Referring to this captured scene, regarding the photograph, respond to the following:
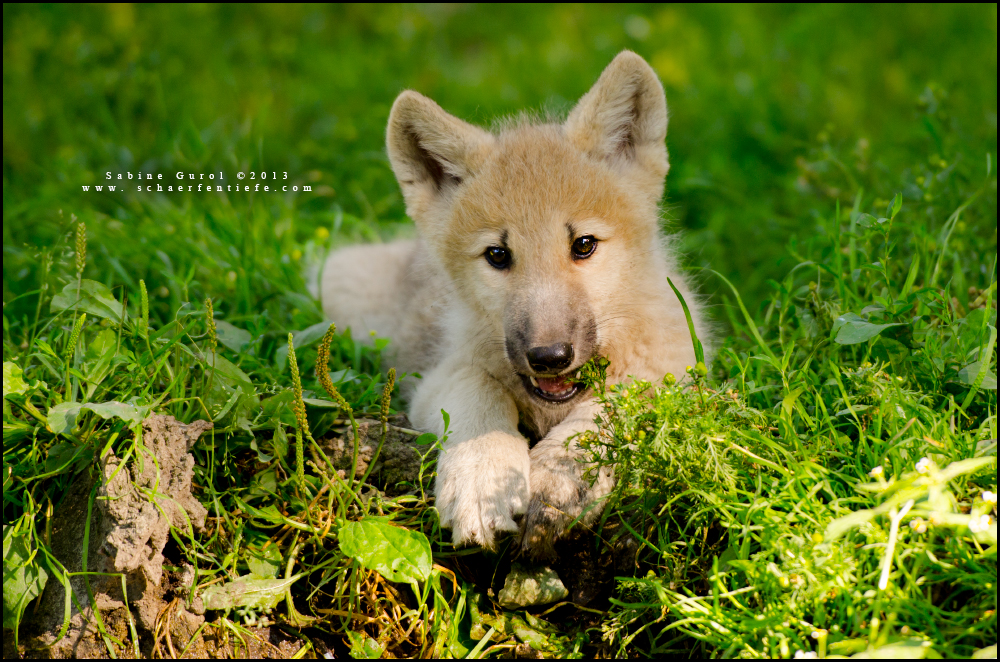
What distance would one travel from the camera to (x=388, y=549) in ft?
8.16

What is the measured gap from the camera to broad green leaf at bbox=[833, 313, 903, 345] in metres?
2.68

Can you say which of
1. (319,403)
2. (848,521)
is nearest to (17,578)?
(319,403)

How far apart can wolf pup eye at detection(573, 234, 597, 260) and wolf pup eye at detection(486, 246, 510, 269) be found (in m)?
0.27

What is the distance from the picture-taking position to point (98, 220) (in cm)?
446

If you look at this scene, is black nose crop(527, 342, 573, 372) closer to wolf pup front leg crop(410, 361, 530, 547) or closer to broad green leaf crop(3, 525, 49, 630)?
wolf pup front leg crop(410, 361, 530, 547)

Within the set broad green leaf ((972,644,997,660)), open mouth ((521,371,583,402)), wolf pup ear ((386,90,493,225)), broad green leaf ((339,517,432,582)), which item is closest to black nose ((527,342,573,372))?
open mouth ((521,371,583,402))

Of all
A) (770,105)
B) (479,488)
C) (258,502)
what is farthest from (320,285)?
(770,105)

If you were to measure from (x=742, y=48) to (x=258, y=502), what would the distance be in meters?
5.78

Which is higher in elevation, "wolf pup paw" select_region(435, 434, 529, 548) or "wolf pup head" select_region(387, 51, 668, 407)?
"wolf pup head" select_region(387, 51, 668, 407)

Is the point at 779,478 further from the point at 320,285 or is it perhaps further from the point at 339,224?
the point at 339,224

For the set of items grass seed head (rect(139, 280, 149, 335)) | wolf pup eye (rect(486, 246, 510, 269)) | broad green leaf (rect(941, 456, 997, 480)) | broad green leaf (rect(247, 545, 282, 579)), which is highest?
wolf pup eye (rect(486, 246, 510, 269))

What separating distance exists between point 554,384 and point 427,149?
1257 millimetres

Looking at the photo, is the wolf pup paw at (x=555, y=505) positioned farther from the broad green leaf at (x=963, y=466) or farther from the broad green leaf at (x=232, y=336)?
the broad green leaf at (x=232, y=336)

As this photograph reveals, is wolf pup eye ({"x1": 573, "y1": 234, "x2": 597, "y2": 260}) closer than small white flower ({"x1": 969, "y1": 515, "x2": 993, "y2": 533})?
No
